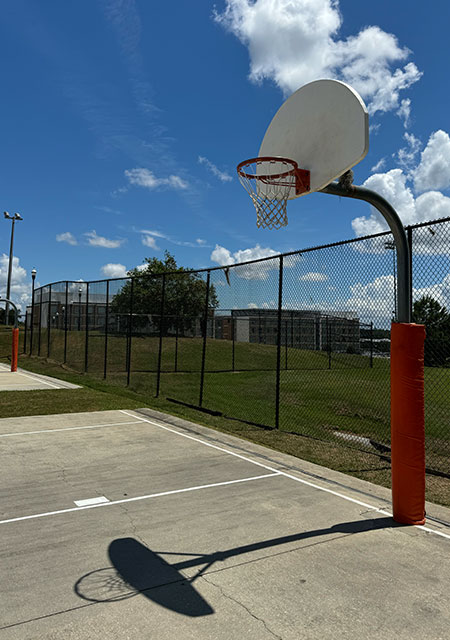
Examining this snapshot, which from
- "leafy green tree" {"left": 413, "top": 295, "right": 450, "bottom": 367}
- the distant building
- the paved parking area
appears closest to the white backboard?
"leafy green tree" {"left": 413, "top": 295, "right": 450, "bottom": 367}

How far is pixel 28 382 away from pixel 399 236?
13553 millimetres

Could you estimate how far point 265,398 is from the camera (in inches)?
515

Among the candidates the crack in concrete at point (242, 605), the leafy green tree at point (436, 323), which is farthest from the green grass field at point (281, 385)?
the crack in concrete at point (242, 605)

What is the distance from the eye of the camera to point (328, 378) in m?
18.0

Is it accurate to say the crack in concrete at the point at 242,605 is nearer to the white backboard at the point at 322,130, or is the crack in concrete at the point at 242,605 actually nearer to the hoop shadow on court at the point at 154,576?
the hoop shadow on court at the point at 154,576

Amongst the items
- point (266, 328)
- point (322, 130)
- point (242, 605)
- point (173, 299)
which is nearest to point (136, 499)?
point (242, 605)

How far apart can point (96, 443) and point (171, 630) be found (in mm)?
4916

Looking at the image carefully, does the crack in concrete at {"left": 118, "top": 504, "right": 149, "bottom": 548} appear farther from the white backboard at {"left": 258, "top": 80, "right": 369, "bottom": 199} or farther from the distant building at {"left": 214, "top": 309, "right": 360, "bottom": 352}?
the distant building at {"left": 214, "top": 309, "right": 360, "bottom": 352}

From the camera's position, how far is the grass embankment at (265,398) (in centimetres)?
745

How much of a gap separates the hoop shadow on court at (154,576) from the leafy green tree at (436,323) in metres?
3.93

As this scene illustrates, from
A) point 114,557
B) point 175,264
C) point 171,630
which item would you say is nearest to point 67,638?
point 171,630

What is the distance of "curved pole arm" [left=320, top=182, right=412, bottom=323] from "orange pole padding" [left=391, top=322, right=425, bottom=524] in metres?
0.23

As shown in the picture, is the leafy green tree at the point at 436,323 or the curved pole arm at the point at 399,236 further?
the leafy green tree at the point at 436,323

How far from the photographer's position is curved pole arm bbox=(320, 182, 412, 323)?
4551mm
